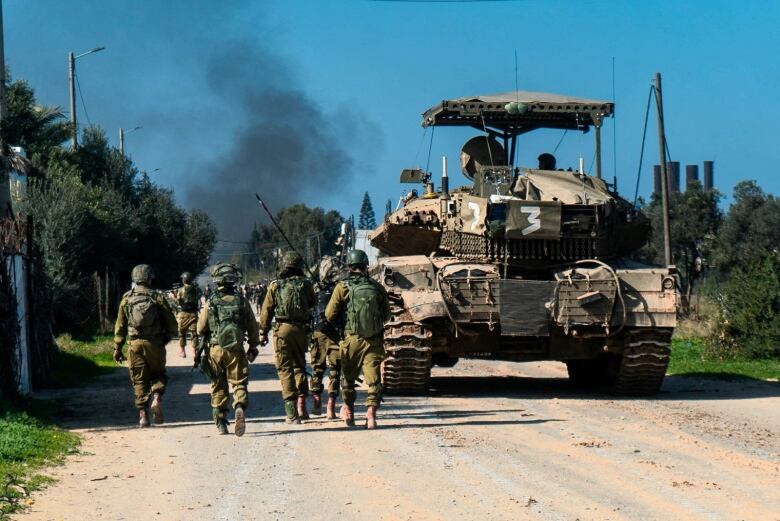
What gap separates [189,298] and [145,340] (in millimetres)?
9599

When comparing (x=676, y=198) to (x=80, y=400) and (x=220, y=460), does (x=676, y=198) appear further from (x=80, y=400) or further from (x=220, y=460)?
(x=220, y=460)

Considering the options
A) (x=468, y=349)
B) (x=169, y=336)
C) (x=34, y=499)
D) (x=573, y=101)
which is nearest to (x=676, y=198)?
(x=573, y=101)

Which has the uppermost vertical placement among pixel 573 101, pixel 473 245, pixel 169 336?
pixel 573 101

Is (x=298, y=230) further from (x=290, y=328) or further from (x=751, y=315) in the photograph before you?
(x=290, y=328)

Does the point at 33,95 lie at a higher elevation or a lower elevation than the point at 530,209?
higher

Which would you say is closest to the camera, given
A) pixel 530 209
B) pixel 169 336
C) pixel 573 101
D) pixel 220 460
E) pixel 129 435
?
pixel 220 460

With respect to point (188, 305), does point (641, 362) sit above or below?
below

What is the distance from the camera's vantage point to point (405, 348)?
14.8 meters

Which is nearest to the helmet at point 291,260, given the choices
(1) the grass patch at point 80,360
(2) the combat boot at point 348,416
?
(2) the combat boot at point 348,416

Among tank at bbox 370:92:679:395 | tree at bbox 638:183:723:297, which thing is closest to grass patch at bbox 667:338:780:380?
tank at bbox 370:92:679:395

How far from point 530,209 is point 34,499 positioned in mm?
9129

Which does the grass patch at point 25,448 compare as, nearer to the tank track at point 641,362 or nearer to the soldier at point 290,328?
the soldier at point 290,328

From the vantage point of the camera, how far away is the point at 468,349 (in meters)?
15.6

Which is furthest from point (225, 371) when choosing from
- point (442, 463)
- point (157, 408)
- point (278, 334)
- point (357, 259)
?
point (442, 463)
